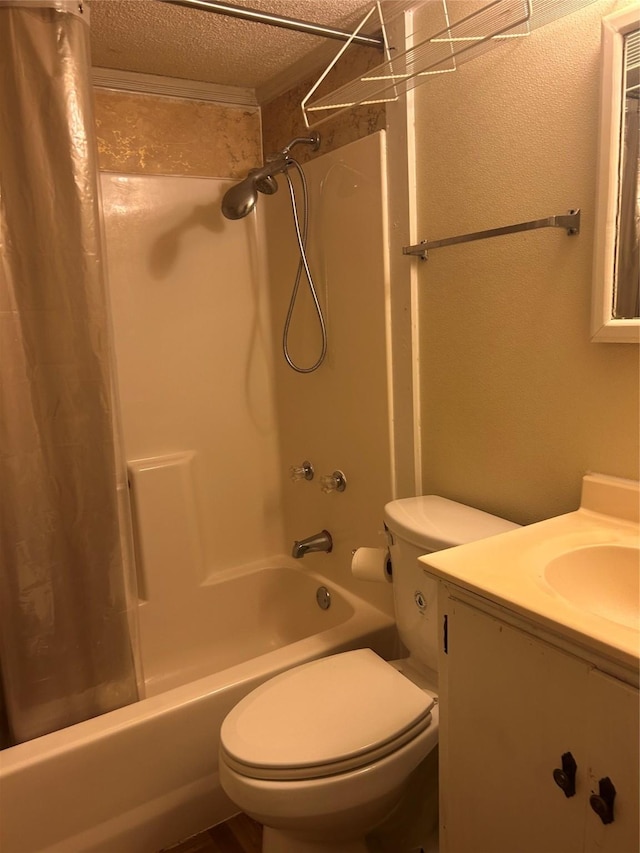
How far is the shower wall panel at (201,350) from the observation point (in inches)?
84.0

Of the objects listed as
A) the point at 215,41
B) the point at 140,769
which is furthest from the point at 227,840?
the point at 215,41

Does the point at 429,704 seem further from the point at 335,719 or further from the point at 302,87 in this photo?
the point at 302,87

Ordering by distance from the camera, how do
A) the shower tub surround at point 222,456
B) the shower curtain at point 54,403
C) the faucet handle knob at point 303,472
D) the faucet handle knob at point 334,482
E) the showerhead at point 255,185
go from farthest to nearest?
the faucet handle knob at point 303,472, the faucet handle knob at point 334,482, the showerhead at point 255,185, the shower tub surround at point 222,456, the shower curtain at point 54,403

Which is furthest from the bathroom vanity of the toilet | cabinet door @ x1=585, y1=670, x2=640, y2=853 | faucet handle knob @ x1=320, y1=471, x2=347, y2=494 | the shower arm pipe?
the shower arm pipe

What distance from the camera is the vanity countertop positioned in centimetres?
83

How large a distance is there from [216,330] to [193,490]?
0.60 metres

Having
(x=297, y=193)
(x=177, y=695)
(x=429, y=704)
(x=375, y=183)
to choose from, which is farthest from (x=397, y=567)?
(x=297, y=193)

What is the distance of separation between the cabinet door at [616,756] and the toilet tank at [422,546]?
56 cm

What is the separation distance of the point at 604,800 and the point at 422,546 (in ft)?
2.16

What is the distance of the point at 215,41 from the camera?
1.80 metres

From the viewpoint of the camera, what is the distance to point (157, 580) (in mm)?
2213

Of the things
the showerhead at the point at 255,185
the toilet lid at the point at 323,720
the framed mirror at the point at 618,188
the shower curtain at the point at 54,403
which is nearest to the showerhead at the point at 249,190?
the showerhead at the point at 255,185

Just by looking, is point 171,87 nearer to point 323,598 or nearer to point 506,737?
point 323,598

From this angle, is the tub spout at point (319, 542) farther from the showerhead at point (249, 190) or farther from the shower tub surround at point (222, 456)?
the showerhead at point (249, 190)
